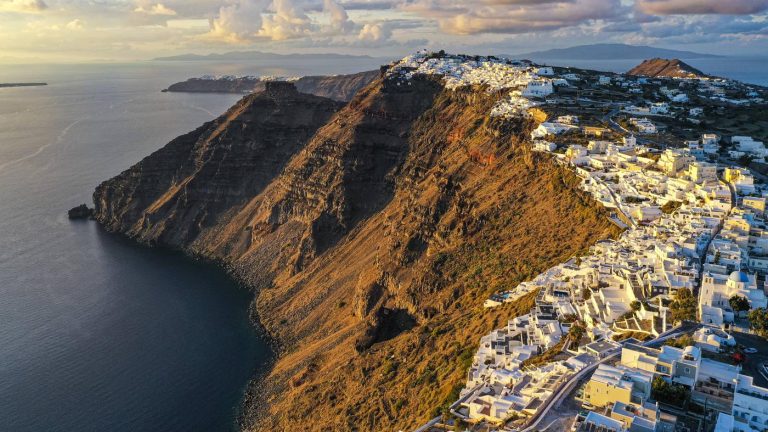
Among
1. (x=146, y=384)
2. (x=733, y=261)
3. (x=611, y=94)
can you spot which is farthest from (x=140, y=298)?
(x=611, y=94)

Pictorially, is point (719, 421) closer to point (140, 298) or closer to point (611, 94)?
point (140, 298)

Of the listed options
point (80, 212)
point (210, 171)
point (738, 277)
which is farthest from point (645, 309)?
point (80, 212)

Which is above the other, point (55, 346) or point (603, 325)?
point (603, 325)

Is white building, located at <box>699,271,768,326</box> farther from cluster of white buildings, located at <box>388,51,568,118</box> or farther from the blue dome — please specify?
cluster of white buildings, located at <box>388,51,568,118</box>

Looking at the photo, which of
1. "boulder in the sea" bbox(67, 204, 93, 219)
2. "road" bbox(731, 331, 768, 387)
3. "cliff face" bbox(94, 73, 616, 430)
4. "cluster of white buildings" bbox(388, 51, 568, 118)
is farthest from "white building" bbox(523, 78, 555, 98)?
"boulder in the sea" bbox(67, 204, 93, 219)

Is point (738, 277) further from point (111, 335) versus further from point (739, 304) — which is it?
point (111, 335)

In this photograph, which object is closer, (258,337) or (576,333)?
(576,333)
